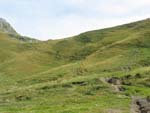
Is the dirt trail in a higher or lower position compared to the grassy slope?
lower

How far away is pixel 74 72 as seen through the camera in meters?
125

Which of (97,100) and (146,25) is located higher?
(146,25)

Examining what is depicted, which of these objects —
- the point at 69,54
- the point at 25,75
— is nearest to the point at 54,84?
the point at 25,75

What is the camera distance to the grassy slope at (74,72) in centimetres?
7419

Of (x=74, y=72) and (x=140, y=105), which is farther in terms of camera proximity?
(x=74, y=72)

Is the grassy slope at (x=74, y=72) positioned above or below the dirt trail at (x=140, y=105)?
above

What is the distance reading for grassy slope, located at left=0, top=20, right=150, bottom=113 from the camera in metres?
74.2

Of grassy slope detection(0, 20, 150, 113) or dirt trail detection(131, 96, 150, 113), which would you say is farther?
grassy slope detection(0, 20, 150, 113)

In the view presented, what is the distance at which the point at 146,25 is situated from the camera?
18275 cm

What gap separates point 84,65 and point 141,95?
55.4 m

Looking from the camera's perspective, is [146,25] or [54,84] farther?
[146,25]

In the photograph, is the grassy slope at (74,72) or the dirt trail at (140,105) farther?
the grassy slope at (74,72)

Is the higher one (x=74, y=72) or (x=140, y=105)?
(x=74, y=72)

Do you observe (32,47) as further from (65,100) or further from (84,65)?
(65,100)
